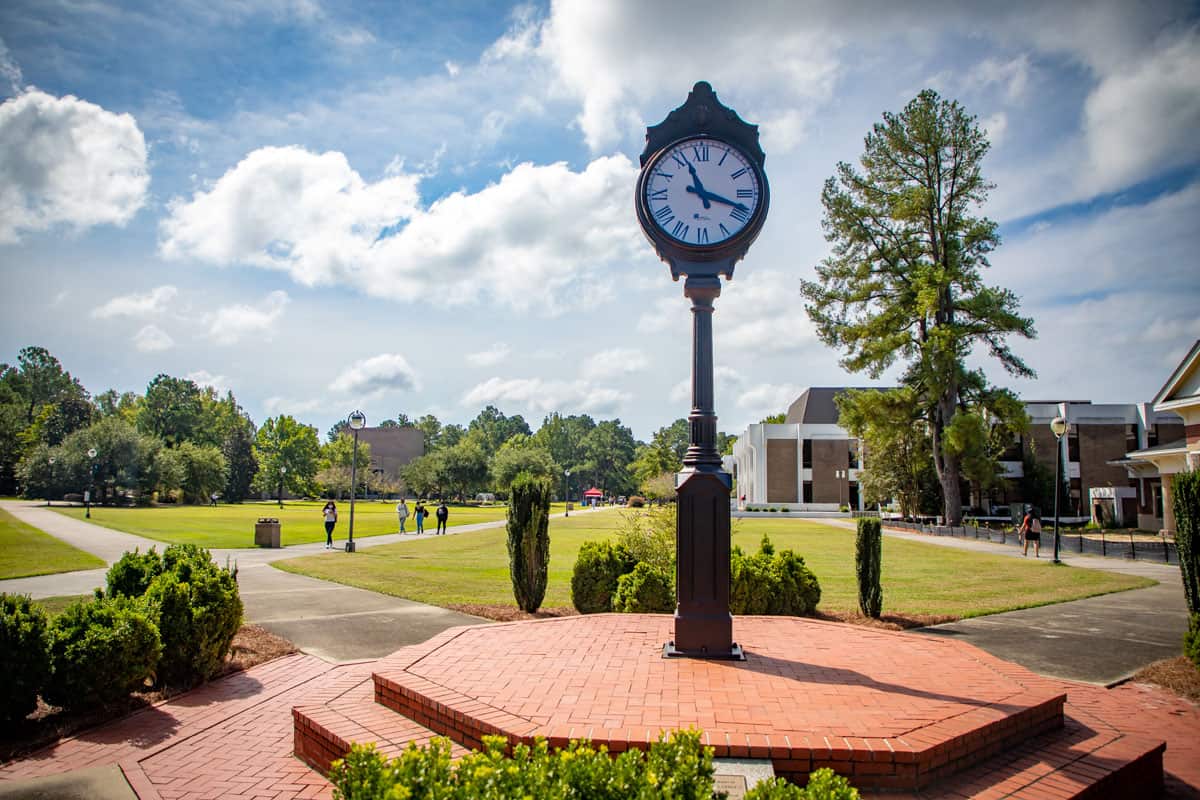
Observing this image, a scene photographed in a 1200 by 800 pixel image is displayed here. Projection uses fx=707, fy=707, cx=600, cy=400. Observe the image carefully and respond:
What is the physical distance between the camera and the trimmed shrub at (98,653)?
5609mm

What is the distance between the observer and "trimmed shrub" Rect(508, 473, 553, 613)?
10742 millimetres

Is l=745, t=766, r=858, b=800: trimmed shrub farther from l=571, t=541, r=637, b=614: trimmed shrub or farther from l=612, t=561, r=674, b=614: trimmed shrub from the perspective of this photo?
l=571, t=541, r=637, b=614: trimmed shrub

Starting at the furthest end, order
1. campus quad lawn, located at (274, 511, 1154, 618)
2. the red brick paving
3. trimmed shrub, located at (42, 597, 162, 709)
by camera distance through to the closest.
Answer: campus quad lawn, located at (274, 511, 1154, 618)
trimmed shrub, located at (42, 597, 162, 709)
the red brick paving

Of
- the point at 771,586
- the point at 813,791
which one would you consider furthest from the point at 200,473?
the point at 813,791

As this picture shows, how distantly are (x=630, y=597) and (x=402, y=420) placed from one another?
174234 millimetres

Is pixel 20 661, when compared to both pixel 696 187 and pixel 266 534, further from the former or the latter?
pixel 266 534

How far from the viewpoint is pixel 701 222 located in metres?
6.89

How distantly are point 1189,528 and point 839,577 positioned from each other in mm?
10147

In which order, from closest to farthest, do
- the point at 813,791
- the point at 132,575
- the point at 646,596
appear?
the point at 813,791
the point at 132,575
the point at 646,596

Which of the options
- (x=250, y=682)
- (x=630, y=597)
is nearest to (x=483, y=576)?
(x=630, y=597)

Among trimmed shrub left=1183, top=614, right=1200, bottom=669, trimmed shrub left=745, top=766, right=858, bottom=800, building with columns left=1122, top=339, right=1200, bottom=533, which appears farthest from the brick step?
building with columns left=1122, top=339, right=1200, bottom=533

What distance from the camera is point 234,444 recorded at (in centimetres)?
→ 8506

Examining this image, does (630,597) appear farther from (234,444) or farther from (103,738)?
(234,444)

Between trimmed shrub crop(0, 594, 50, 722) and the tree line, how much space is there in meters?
54.8
